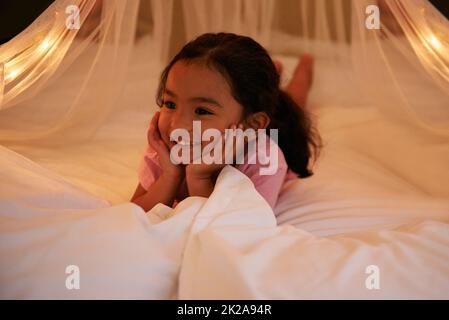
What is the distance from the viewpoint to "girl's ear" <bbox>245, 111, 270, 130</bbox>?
1367mm

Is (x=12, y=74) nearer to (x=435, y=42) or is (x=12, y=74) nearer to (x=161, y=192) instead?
(x=161, y=192)

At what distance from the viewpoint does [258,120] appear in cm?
139

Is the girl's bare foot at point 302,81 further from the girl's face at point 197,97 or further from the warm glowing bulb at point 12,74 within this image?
the warm glowing bulb at point 12,74

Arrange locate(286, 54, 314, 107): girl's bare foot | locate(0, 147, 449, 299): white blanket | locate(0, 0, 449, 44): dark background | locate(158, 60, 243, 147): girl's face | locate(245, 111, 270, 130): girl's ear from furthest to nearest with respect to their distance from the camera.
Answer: locate(286, 54, 314, 107): girl's bare foot, locate(0, 0, 449, 44): dark background, locate(245, 111, 270, 130): girl's ear, locate(158, 60, 243, 147): girl's face, locate(0, 147, 449, 299): white blanket

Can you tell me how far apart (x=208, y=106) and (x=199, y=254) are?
428 millimetres

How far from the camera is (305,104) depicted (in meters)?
2.06

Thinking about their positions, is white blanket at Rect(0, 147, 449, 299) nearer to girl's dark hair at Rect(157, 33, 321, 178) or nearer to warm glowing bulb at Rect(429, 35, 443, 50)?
girl's dark hair at Rect(157, 33, 321, 178)

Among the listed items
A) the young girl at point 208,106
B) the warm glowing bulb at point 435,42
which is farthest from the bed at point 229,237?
the warm glowing bulb at point 435,42

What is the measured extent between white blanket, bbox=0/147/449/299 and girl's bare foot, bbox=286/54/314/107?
984 mm

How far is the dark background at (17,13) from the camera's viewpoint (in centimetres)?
170

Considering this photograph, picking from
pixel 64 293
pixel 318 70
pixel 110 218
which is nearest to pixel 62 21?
pixel 110 218

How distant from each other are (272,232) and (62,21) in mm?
738


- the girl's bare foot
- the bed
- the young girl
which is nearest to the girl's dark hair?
the young girl
